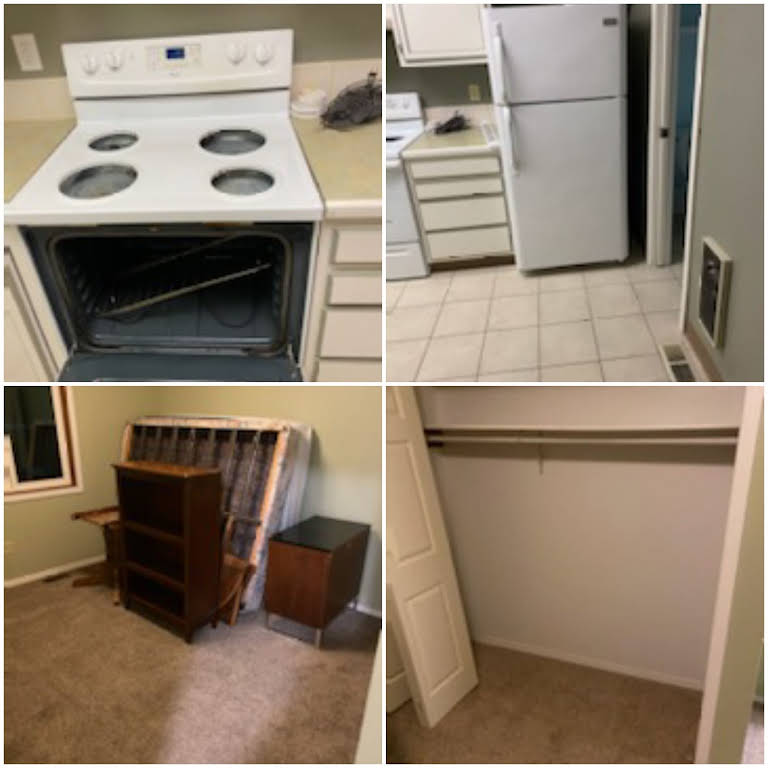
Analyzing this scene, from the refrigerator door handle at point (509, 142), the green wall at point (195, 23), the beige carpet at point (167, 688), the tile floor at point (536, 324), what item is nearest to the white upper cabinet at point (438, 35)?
the refrigerator door handle at point (509, 142)

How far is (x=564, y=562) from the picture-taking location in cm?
245

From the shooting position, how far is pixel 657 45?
261 centimetres

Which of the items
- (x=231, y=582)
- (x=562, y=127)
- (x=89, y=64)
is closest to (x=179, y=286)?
(x=89, y=64)

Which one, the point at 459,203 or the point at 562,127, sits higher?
the point at 562,127

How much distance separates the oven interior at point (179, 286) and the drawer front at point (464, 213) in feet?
5.60

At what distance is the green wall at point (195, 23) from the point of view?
74.0 inches

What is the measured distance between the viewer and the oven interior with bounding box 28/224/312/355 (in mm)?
1561

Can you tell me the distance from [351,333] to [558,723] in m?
1.64

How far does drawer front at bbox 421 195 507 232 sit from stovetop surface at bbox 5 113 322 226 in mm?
1652

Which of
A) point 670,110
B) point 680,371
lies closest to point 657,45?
point 670,110

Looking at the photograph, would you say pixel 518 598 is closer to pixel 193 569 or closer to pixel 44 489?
pixel 193 569

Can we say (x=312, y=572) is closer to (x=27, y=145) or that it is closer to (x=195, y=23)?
(x=27, y=145)

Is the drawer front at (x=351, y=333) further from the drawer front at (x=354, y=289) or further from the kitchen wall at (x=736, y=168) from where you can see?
the kitchen wall at (x=736, y=168)

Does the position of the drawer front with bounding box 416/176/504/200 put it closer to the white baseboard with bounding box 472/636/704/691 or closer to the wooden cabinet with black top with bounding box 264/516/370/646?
the wooden cabinet with black top with bounding box 264/516/370/646
